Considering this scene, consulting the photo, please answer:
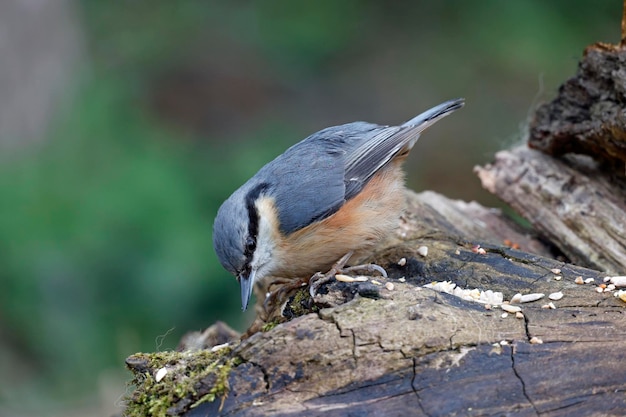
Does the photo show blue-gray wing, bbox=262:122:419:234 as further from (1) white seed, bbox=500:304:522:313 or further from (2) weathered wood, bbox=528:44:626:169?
(1) white seed, bbox=500:304:522:313

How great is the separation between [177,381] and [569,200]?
2.05 m

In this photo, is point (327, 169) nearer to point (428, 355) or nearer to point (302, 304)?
point (302, 304)

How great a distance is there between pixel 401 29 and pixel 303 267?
465 cm

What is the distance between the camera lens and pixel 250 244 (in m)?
2.81

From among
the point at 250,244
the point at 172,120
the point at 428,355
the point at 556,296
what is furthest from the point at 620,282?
the point at 172,120

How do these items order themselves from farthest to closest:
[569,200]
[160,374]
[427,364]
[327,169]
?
[569,200], [327,169], [160,374], [427,364]

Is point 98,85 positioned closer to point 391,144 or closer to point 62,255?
point 62,255

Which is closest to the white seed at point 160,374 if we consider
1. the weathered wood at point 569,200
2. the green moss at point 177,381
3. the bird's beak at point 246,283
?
the green moss at point 177,381

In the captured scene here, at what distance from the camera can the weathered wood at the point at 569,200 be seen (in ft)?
10.0

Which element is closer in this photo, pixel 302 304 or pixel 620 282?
pixel 620 282

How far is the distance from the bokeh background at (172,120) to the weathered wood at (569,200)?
1.08 feet

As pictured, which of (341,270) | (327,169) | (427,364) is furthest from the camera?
(327,169)

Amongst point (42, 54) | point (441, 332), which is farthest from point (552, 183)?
point (42, 54)

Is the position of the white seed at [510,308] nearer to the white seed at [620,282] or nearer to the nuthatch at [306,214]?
the white seed at [620,282]
